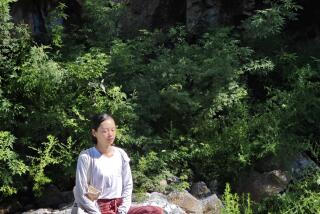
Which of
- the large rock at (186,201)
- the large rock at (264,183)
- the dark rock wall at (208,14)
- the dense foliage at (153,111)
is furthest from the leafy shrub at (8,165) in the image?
the dark rock wall at (208,14)

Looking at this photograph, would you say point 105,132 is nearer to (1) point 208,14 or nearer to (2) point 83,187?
(2) point 83,187

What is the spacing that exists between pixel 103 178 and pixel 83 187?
0.63 ft

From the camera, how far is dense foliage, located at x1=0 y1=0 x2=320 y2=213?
625 centimetres

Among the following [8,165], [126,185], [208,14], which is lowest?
[126,185]

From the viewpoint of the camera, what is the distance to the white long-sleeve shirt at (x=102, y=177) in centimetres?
406

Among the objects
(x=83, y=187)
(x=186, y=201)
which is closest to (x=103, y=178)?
(x=83, y=187)

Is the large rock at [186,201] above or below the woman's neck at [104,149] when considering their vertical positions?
below

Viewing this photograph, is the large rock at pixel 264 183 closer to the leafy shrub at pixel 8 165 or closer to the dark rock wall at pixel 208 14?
the leafy shrub at pixel 8 165

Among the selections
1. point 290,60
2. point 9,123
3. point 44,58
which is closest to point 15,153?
point 9,123

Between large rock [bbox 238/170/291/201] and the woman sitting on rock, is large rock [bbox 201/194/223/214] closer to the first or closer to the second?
large rock [bbox 238/170/291/201]

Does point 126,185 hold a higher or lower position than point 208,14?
lower

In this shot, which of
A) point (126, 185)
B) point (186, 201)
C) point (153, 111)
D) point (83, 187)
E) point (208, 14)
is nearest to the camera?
point (83, 187)

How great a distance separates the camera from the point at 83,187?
4.06m

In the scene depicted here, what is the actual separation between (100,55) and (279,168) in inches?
111
